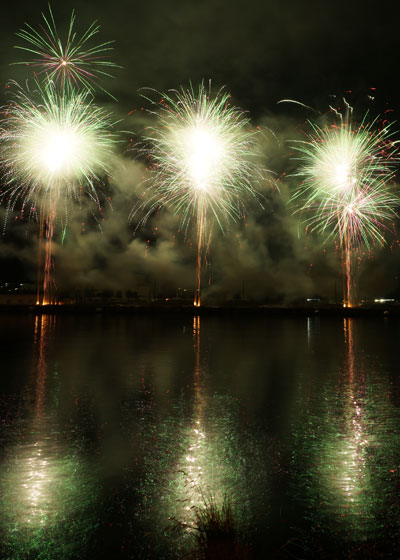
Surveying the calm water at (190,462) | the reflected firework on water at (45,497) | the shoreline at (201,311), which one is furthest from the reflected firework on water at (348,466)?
the shoreline at (201,311)

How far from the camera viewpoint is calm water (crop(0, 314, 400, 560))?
5.44 m

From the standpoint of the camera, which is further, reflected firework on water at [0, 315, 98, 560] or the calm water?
the calm water

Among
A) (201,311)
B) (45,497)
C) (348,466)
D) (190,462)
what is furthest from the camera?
(201,311)

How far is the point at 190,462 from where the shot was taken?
25.6 feet

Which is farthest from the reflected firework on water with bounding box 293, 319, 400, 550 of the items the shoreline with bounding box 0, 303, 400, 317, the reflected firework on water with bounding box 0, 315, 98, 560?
the shoreline with bounding box 0, 303, 400, 317

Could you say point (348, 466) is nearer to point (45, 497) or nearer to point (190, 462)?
point (190, 462)

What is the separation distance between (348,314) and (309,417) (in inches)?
2889

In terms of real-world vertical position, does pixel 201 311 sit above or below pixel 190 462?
above

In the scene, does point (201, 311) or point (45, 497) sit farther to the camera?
point (201, 311)

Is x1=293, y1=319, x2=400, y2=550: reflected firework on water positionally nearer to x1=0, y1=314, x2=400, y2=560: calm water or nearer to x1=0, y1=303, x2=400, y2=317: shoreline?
x1=0, y1=314, x2=400, y2=560: calm water

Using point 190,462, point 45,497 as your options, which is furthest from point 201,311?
point 45,497

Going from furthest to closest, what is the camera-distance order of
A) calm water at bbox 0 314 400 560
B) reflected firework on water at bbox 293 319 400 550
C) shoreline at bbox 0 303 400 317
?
shoreline at bbox 0 303 400 317
reflected firework on water at bbox 293 319 400 550
calm water at bbox 0 314 400 560

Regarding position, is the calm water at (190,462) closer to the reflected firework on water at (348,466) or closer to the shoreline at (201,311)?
the reflected firework on water at (348,466)

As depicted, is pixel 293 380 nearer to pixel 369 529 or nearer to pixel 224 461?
pixel 224 461
